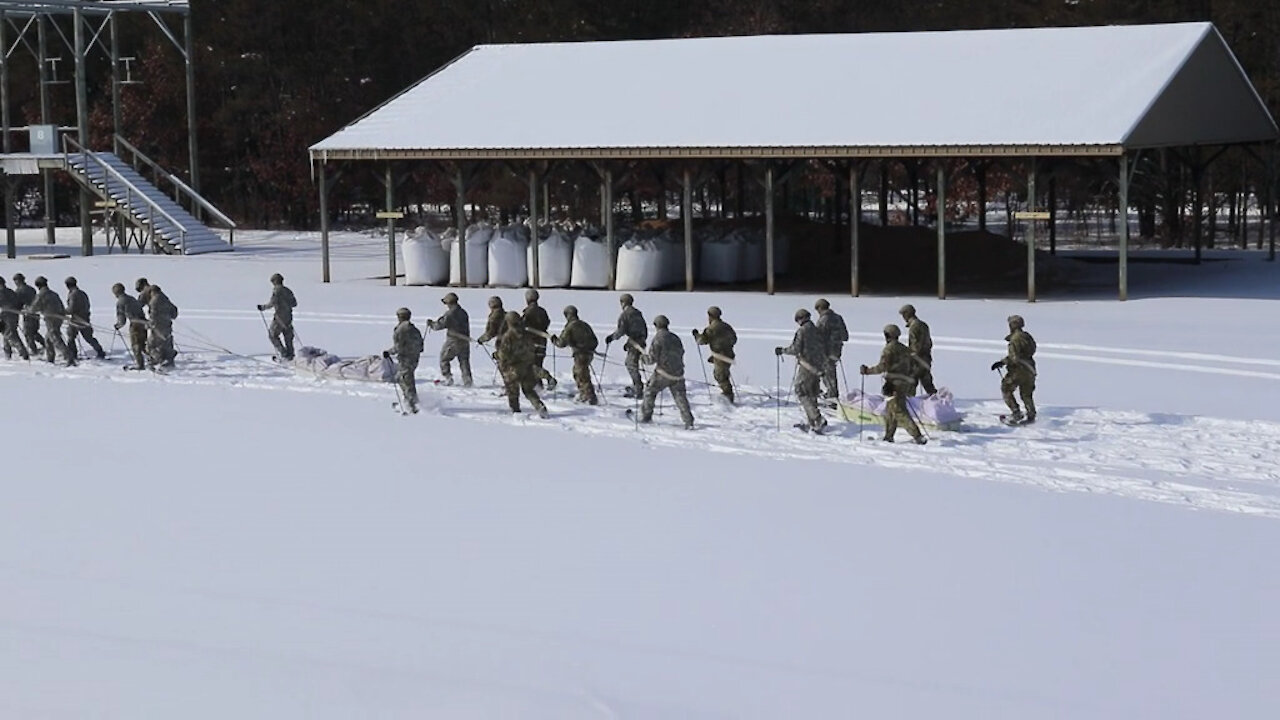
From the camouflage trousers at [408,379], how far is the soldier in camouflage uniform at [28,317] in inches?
255

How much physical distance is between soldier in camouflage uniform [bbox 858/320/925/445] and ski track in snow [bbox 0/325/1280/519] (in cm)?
18

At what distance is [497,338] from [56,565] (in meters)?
6.94

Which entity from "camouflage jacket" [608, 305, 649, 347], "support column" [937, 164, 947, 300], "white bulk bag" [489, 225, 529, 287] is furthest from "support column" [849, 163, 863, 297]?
"camouflage jacket" [608, 305, 649, 347]

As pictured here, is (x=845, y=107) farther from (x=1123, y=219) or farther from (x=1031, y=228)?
(x=1123, y=219)

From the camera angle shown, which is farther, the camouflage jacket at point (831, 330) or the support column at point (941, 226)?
the support column at point (941, 226)

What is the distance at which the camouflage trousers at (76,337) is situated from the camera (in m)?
22.0

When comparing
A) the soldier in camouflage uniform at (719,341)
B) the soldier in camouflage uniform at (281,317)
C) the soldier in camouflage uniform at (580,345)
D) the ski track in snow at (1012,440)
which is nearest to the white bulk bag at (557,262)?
the soldier in camouflage uniform at (281,317)

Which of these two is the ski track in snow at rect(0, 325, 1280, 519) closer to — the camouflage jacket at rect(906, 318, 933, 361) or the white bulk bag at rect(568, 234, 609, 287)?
the camouflage jacket at rect(906, 318, 933, 361)

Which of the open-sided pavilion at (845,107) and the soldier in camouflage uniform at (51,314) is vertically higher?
the open-sided pavilion at (845,107)

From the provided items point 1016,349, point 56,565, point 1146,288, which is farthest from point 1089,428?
point 1146,288

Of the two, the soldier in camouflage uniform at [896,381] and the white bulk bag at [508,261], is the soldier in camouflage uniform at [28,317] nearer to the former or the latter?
the white bulk bag at [508,261]

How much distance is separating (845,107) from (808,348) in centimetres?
1330

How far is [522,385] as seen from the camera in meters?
17.8

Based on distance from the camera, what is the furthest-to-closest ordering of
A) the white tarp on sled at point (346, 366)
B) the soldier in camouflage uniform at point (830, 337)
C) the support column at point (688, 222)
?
the support column at point (688, 222), the white tarp on sled at point (346, 366), the soldier in camouflage uniform at point (830, 337)
